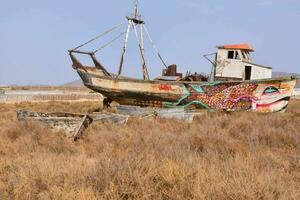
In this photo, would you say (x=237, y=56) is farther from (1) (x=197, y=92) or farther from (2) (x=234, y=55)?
(1) (x=197, y=92)

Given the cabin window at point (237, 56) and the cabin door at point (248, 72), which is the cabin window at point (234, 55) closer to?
the cabin window at point (237, 56)

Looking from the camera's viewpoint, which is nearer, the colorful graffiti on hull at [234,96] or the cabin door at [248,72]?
the colorful graffiti on hull at [234,96]

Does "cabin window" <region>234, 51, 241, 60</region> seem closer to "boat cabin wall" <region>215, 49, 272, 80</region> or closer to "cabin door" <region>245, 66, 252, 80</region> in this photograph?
"boat cabin wall" <region>215, 49, 272, 80</region>

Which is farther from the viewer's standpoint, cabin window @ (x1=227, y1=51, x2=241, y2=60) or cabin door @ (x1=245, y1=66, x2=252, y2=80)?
cabin window @ (x1=227, y1=51, x2=241, y2=60)

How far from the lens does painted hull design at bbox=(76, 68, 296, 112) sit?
2288 cm

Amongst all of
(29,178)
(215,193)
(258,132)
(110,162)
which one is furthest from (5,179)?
(258,132)

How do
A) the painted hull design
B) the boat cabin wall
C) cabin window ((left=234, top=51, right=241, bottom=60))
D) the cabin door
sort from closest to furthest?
the painted hull design, the boat cabin wall, the cabin door, cabin window ((left=234, top=51, right=241, bottom=60))

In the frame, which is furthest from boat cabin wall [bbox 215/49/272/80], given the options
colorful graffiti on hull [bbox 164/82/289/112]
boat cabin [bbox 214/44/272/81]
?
colorful graffiti on hull [bbox 164/82/289/112]

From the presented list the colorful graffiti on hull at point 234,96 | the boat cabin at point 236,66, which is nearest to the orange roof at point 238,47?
the boat cabin at point 236,66

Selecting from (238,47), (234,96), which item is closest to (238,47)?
(238,47)

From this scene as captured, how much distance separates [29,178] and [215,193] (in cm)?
313

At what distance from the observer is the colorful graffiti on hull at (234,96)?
22.9 m

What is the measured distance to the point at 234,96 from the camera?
23125 millimetres

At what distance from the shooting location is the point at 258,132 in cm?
1259
